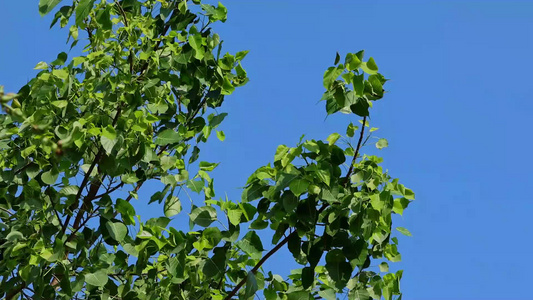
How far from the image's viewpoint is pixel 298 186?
3842mm

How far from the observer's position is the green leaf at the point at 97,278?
4.38 meters

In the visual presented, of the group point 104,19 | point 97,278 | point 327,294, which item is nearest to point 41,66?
point 104,19

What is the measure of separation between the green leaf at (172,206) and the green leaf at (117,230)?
346 mm

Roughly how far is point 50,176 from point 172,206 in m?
0.83

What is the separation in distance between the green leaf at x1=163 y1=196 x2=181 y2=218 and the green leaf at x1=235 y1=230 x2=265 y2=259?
74 centimetres

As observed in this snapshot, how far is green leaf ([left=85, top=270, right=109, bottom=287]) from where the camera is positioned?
14.4ft

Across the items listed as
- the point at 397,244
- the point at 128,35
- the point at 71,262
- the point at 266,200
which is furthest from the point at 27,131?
the point at 397,244

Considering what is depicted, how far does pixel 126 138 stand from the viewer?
4523 millimetres

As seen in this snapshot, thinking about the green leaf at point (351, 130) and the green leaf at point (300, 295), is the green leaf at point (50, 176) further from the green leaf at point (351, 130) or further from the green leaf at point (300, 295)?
the green leaf at point (351, 130)

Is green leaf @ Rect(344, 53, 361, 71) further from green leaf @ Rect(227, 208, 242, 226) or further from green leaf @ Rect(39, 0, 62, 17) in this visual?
green leaf @ Rect(39, 0, 62, 17)

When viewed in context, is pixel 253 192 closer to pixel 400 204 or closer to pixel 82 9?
pixel 400 204

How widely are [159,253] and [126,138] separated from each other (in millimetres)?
788

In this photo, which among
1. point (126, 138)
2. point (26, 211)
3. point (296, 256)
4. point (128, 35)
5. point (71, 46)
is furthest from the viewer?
point (71, 46)

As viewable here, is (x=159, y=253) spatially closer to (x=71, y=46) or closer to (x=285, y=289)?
(x=285, y=289)
